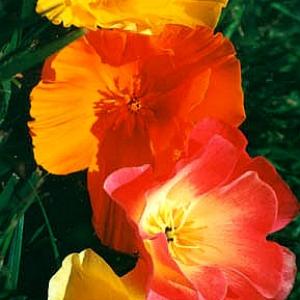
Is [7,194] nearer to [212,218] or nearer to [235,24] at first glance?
[212,218]

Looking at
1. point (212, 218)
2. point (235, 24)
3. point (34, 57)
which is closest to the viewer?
point (34, 57)

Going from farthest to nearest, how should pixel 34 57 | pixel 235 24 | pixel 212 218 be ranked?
pixel 235 24, pixel 212 218, pixel 34 57

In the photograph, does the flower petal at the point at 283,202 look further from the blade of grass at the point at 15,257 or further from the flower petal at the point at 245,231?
the blade of grass at the point at 15,257

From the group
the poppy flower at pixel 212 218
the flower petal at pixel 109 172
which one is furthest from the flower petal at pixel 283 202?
the flower petal at pixel 109 172

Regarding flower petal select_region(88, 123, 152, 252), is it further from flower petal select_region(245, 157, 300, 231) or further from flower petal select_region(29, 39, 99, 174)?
flower petal select_region(245, 157, 300, 231)

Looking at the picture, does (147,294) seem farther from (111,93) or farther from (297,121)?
(297,121)

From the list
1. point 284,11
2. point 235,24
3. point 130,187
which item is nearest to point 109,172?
point 130,187

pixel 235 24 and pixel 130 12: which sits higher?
pixel 130 12

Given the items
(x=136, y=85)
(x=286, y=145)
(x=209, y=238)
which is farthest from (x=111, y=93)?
(x=286, y=145)
